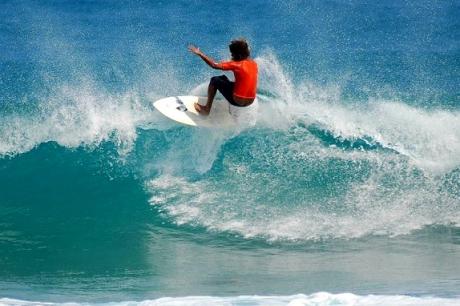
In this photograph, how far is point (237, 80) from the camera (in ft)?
34.5

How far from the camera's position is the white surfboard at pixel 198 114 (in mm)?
11227

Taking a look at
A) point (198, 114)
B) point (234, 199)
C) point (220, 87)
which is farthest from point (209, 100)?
point (234, 199)

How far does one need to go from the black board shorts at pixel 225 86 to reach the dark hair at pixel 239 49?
494 millimetres

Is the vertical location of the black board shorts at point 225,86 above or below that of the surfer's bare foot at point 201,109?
above

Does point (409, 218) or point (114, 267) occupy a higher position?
point (409, 218)

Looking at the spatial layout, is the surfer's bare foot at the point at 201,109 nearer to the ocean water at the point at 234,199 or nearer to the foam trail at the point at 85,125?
the ocean water at the point at 234,199

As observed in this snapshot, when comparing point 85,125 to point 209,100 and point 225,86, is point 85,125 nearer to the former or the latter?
point 209,100

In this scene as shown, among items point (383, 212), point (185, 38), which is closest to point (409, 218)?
point (383, 212)

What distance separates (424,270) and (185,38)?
14887mm

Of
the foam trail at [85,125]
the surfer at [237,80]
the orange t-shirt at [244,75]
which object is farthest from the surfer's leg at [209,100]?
the foam trail at [85,125]

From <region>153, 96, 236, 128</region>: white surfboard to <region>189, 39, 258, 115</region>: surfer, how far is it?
5.7 inches

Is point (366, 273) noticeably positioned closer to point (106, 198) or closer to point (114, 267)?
point (114, 267)

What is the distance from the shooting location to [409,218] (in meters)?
10.6

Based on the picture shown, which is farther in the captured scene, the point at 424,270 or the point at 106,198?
the point at 106,198
